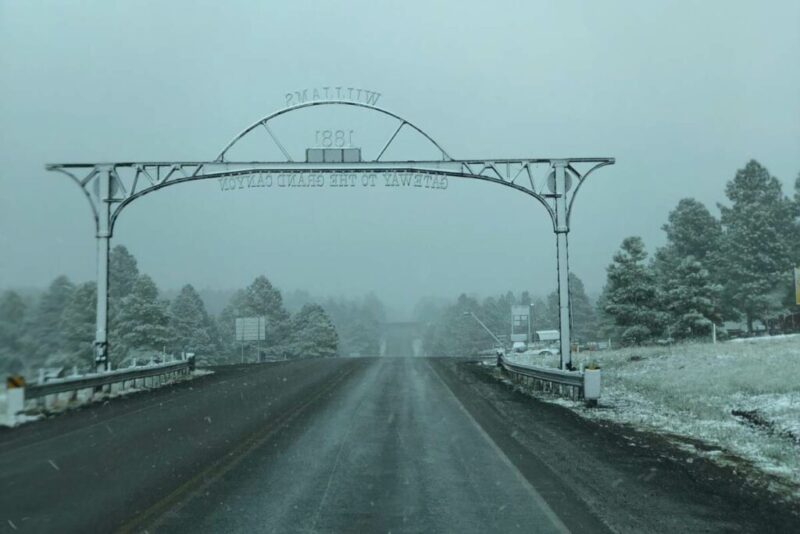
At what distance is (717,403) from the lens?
56.0ft

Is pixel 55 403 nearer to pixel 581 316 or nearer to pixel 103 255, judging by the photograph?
pixel 103 255

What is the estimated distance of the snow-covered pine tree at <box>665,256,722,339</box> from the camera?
51781 millimetres

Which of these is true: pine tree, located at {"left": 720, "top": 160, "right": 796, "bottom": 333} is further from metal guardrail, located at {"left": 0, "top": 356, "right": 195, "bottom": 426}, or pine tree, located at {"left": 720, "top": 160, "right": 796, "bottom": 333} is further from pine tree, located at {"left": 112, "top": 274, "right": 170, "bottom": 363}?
metal guardrail, located at {"left": 0, "top": 356, "right": 195, "bottom": 426}

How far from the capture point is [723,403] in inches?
669

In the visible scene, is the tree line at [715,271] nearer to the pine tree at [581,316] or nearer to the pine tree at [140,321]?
the pine tree at [581,316]

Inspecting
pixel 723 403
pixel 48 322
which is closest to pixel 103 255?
pixel 48 322

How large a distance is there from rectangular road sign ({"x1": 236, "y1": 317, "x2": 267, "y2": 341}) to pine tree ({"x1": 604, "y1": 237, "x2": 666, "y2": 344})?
1593 inches

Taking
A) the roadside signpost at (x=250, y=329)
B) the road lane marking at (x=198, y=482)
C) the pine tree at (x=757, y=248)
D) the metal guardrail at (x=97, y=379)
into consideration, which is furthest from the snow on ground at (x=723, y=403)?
the roadside signpost at (x=250, y=329)

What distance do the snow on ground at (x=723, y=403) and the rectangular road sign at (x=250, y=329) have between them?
56826mm

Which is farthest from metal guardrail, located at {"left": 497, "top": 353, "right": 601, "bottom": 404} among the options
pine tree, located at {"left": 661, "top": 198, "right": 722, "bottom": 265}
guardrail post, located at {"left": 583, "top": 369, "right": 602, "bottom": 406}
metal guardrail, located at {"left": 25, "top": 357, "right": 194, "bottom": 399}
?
pine tree, located at {"left": 661, "top": 198, "right": 722, "bottom": 265}

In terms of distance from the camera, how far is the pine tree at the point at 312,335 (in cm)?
9781

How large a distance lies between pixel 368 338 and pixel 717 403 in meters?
162

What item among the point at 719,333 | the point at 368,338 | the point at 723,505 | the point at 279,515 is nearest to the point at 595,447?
the point at 723,505

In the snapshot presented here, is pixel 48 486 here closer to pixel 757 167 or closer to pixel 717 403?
pixel 717 403
